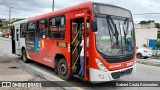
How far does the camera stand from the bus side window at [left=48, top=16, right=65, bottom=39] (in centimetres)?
845

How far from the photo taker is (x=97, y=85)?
25.6ft

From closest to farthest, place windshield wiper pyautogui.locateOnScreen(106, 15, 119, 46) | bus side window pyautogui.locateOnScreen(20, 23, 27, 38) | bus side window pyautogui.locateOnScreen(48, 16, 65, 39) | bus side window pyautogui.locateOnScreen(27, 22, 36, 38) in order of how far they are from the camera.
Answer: windshield wiper pyautogui.locateOnScreen(106, 15, 119, 46) < bus side window pyautogui.locateOnScreen(48, 16, 65, 39) < bus side window pyautogui.locateOnScreen(27, 22, 36, 38) < bus side window pyautogui.locateOnScreen(20, 23, 27, 38)

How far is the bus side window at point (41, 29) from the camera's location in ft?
33.2

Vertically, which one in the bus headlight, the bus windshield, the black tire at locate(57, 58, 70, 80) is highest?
the bus windshield

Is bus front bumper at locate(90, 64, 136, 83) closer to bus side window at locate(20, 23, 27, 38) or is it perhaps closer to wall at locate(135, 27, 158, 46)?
bus side window at locate(20, 23, 27, 38)

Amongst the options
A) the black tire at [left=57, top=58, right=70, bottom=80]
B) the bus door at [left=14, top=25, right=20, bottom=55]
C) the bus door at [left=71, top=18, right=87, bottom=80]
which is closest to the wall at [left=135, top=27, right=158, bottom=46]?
the bus door at [left=14, top=25, right=20, bottom=55]

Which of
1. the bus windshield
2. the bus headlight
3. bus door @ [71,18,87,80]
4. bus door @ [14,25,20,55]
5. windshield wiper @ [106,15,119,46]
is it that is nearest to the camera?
the bus headlight

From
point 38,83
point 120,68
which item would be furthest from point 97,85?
point 38,83

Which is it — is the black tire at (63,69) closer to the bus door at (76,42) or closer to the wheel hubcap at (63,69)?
the wheel hubcap at (63,69)

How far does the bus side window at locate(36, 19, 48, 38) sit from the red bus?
48mm

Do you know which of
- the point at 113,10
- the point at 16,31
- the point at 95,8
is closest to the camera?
the point at 95,8

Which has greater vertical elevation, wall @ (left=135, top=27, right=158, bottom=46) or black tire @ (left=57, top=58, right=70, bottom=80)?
wall @ (left=135, top=27, right=158, bottom=46)

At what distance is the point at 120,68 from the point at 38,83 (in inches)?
121

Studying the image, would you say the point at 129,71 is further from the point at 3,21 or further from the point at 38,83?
the point at 3,21
